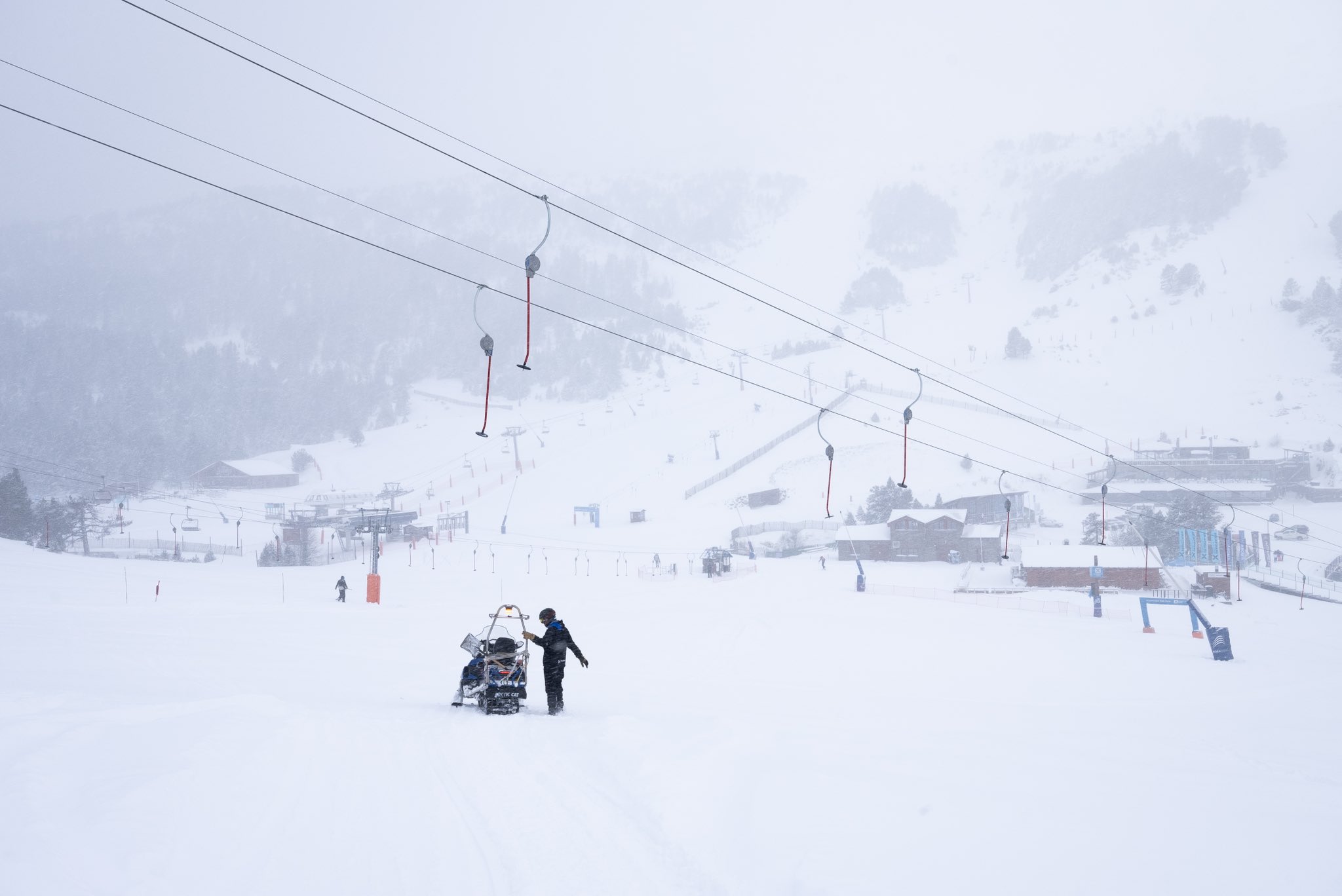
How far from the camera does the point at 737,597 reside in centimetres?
3350

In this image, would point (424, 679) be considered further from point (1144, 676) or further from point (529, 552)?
point (529, 552)

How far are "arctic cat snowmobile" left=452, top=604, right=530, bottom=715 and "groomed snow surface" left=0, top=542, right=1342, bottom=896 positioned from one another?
347 mm

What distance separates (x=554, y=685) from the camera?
9.67 metres

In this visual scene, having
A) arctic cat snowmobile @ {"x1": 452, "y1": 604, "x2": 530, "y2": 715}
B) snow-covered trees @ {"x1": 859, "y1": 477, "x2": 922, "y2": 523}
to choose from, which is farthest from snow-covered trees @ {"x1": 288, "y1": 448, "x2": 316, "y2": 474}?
arctic cat snowmobile @ {"x1": 452, "y1": 604, "x2": 530, "y2": 715}

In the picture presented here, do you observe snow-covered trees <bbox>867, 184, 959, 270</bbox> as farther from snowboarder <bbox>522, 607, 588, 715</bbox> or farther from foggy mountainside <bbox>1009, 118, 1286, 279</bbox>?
snowboarder <bbox>522, 607, 588, 715</bbox>

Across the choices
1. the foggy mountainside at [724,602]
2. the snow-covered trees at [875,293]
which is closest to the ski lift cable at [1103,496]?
the foggy mountainside at [724,602]

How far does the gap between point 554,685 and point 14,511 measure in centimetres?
5302

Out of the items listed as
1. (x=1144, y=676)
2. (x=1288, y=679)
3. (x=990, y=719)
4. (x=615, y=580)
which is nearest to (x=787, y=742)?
(x=990, y=719)

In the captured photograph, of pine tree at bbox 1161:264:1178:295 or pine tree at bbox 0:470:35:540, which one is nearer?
pine tree at bbox 0:470:35:540

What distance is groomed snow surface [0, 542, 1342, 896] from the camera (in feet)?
16.4

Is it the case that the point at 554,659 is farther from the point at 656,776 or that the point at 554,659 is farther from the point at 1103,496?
the point at 1103,496

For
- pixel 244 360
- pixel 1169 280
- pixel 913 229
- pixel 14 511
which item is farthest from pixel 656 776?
pixel 913 229

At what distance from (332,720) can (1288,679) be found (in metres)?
18.9

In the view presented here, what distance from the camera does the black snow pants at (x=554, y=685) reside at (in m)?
9.67
